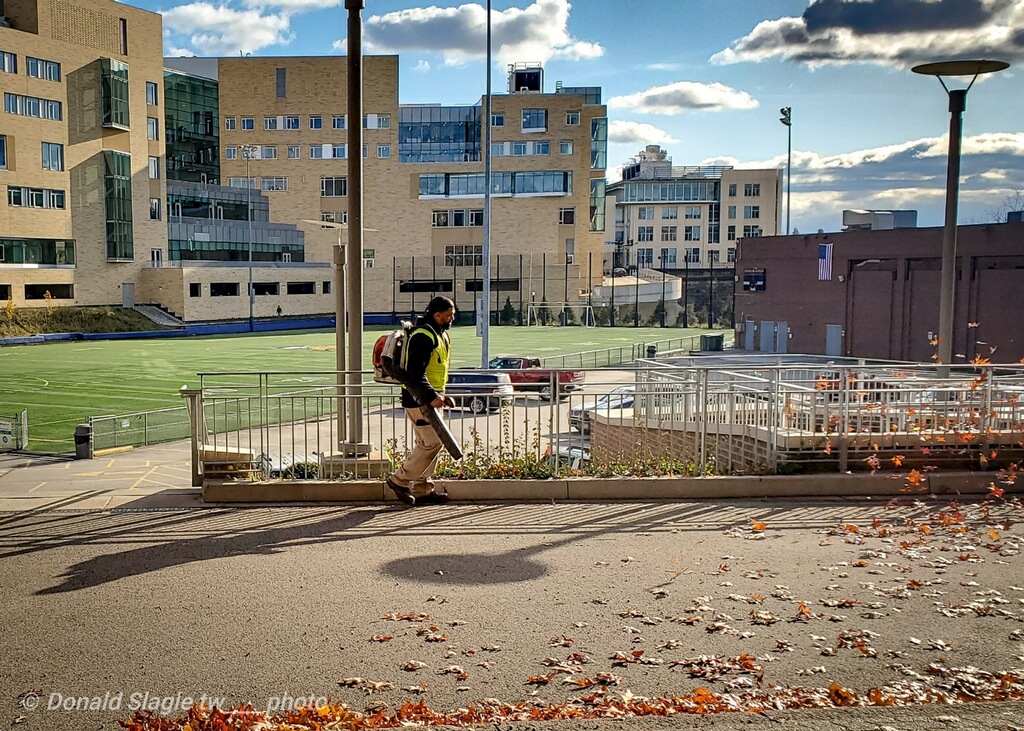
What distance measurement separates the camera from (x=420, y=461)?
9867 millimetres

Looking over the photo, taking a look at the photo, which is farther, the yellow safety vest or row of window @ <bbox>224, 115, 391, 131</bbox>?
row of window @ <bbox>224, 115, 391, 131</bbox>

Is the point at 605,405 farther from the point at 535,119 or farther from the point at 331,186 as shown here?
the point at 331,186

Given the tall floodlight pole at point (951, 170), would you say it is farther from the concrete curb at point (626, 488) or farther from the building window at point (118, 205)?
the building window at point (118, 205)

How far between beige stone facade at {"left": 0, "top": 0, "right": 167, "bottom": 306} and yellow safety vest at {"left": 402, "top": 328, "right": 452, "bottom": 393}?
6086cm

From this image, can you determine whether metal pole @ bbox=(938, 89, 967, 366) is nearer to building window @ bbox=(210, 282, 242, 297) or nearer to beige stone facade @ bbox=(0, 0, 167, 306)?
beige stone facade @ bbox=(0, 0, 167, 306)

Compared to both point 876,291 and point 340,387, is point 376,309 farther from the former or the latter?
point 340,387

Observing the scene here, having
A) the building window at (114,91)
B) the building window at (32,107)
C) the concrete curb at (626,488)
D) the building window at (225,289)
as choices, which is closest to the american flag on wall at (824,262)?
the building window at (225,289)

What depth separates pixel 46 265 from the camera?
216 ft

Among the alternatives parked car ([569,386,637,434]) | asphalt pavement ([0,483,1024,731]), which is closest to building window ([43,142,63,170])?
parked car ([569,386,637,434])

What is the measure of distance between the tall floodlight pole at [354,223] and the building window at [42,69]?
6170cm

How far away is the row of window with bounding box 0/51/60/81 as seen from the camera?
204ft

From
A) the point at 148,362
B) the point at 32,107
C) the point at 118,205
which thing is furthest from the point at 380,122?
the point at 148,362

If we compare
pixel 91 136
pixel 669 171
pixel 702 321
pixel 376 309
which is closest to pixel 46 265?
pixel 91 136

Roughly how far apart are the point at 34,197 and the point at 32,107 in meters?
5.89
